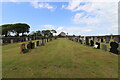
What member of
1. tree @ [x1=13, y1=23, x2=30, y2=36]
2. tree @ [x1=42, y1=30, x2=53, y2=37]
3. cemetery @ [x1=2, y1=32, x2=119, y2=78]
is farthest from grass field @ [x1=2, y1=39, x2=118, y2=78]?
tree @ [x1=42, y1=30, x2=53, y2=37]

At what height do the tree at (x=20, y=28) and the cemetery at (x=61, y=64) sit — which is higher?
the tree at (x=20, y=28)

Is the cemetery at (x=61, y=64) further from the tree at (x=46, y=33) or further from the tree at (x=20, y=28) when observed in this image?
the tree at (x=46, y=33)

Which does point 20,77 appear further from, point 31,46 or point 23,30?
point 23,30

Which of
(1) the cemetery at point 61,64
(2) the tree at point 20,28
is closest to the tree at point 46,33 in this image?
(2) the tree at point 20,28

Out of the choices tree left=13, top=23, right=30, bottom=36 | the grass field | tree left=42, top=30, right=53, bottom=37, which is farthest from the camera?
tree left=42, top=30, right=53, bottom=37

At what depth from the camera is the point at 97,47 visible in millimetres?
14844

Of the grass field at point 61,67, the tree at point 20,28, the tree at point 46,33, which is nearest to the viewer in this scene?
the grass field at point 61,67

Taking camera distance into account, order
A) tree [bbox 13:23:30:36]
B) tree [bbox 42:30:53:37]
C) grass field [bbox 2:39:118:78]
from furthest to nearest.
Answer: tree [bbox 42:30:53:37]
tree [bbox 13:23:30:36]
grass field [bbox 2:39:118:78]

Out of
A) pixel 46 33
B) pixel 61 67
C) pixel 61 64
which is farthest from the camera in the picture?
pixel 46 33

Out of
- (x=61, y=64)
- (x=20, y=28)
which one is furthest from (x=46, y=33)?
(x=61, y=64)

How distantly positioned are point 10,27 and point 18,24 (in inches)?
228

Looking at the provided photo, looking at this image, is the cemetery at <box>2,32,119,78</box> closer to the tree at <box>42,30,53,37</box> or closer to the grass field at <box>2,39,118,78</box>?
the grass field at <box>2,39,118,78</box>

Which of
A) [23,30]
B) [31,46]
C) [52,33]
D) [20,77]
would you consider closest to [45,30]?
[52,33]

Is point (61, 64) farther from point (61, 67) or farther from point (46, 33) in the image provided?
point (46, 33)
